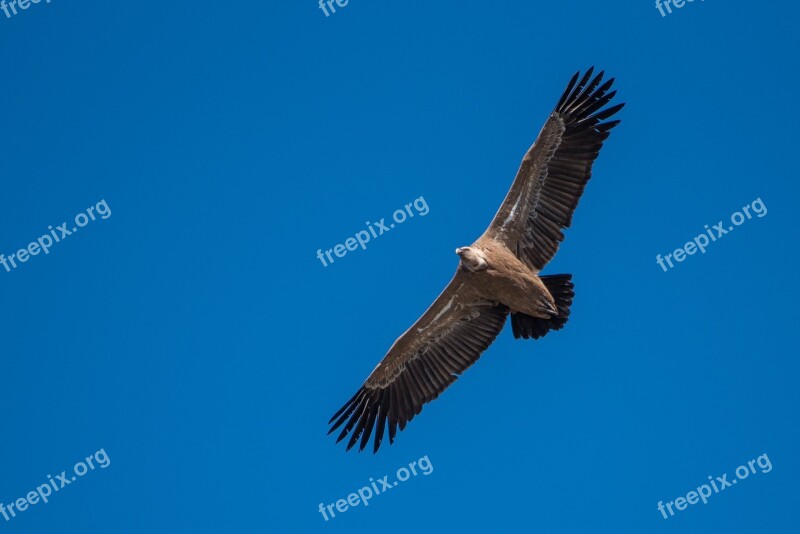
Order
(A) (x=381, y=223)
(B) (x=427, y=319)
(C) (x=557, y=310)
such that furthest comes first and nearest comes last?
(A) (x=381, y=223)
(B) (x=427, y=319)
(C) (x=557, y=310)

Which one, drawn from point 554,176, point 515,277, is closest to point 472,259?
point 515,277

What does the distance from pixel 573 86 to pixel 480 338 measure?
406 centimetres

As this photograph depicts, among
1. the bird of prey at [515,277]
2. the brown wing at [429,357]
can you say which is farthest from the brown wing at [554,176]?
the brown wing at [429,357]

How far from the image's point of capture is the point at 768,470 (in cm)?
2158

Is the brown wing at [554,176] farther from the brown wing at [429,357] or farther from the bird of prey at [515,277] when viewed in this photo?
the brown wing at [429,357]

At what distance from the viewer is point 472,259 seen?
54.7ft

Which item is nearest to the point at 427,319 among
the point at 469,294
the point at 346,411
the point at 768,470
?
the point at 469,294

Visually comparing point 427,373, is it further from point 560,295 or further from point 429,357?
point 560,295

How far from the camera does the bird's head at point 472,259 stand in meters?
16.7

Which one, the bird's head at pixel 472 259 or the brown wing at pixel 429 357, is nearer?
the bird's head at pixel 472 259

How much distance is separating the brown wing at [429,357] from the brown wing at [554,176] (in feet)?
3.73

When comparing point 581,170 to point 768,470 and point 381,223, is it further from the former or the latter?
point 768,470

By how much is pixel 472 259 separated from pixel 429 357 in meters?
2.00

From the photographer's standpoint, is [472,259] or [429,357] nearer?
[472,259]
